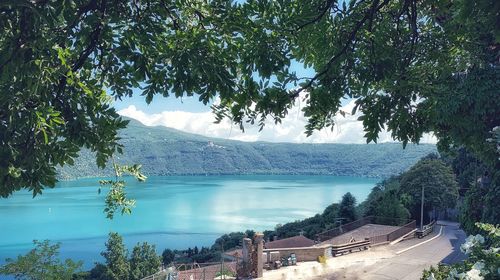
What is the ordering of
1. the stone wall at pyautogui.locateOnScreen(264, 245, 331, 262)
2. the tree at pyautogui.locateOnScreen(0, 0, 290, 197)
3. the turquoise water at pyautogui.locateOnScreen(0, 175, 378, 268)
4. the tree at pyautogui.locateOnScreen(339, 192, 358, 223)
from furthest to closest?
1. the turquoise water at pyautogui.locateOnScreen(0, 175, 378, 268)
2. the tree at pyautogui.locateOnScreen(339, 192, 358, 223)
3. the stone wall at pyautogui.locateOnScreen(264, 245, 331, 262)
4. the tree at pyautogui.locateOnScreen(0, 0, 290, 197)

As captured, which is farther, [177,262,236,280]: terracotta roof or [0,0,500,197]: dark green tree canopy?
[177,262,236,280]: terracotta roof

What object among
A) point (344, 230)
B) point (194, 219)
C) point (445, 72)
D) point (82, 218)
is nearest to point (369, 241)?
point (344, 230)

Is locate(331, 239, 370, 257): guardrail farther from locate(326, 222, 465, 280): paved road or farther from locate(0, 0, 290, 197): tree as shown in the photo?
locate(0, 0, 290, 197): tree

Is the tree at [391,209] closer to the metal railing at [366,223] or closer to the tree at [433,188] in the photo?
the metal railing at [366,223]

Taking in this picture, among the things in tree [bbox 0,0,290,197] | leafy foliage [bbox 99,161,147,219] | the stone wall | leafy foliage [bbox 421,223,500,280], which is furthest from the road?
tree [bbox 0,0,290,197]

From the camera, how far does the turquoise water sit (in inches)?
2783

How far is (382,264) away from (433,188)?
16738 millimetres

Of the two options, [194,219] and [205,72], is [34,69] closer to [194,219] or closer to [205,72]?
[205,72]

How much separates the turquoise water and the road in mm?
43273

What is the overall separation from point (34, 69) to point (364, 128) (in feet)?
8.25

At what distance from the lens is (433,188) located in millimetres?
35406

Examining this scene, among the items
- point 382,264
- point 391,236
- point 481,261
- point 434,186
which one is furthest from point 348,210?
point 481,261

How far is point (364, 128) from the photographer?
144 inches

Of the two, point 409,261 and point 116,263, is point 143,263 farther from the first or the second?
point 409,261
